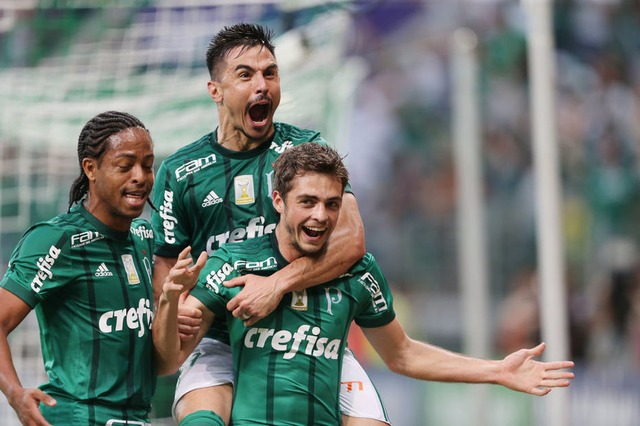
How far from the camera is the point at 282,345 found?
5137mm

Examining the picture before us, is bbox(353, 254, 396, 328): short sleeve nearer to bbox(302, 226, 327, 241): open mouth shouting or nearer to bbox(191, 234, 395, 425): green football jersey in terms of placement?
bbox(191, 234, 395, 425): green football jersey

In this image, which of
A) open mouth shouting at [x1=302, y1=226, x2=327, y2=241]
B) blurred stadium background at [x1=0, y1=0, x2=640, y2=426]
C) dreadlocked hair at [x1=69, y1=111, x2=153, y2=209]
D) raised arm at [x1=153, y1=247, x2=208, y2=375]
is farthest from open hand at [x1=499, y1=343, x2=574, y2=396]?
blurred stadium background at [x1=0, y1=0, x2=640, y2=426]

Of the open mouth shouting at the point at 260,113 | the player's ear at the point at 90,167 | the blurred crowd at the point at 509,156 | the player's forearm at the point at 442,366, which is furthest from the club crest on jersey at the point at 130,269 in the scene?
the blurred crowd at the point at 509,156

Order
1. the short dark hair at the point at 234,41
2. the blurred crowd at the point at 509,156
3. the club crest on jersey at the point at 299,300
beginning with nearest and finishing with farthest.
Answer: the club crest on jersey at the point at 299,300
the short dark hair at the point at 234,41
the blurred crowd at the point at 509,156

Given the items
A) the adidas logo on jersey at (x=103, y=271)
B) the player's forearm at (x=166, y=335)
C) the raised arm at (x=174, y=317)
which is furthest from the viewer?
the adidas logo on jersey at (x=103, y=271)

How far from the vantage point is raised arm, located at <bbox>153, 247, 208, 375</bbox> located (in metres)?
4.73

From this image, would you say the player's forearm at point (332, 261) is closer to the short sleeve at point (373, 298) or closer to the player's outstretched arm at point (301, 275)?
the player's outstretched arm at point (301, 275)

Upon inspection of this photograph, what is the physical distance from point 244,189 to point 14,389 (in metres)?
1.54

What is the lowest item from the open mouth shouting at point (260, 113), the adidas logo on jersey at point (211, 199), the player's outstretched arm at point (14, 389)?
the player's outstretched arm at point (14, 389)

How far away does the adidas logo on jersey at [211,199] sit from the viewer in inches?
219

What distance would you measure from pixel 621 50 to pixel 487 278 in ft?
13.1

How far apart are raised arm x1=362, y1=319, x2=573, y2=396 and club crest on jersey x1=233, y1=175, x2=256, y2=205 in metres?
0.83

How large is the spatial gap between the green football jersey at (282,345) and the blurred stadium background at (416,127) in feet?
10.1

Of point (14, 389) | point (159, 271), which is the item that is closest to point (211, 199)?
point (159, 271)
